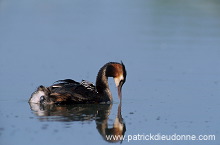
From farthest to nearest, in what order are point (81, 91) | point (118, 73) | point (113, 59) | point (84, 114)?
point (113, 59), point (118, 73), point (81, 91), point (84, 114)

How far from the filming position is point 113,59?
1638 cm

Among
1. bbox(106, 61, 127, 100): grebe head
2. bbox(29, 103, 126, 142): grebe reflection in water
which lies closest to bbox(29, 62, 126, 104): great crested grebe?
bbox(106, 61, 127, 100): grebe head

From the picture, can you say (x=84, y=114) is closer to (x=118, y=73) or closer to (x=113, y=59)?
(x=118, y=73)

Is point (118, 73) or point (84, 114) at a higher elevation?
point (118, 73)

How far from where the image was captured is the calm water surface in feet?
36.3

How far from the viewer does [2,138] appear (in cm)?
990

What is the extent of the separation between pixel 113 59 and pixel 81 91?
387 cm

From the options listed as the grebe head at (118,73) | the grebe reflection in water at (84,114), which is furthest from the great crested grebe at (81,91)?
the grebe reflection in water at (84,114)

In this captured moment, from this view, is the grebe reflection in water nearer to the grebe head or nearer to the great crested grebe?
the great crested grebe

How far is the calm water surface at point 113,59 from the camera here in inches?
436

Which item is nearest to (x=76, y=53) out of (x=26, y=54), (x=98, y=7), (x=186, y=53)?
(x=26, y=54)

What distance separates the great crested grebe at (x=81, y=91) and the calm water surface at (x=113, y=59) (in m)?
0.18

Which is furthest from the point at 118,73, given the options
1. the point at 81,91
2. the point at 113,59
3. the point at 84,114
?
the point at 113,59

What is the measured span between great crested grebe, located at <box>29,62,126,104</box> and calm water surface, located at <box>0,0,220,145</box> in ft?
0.60
